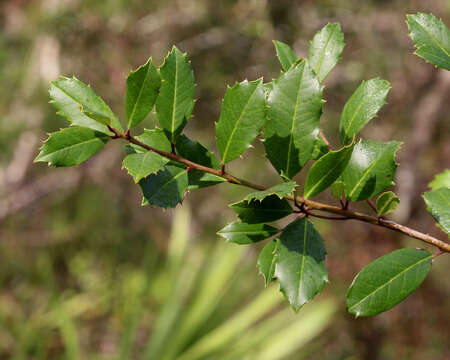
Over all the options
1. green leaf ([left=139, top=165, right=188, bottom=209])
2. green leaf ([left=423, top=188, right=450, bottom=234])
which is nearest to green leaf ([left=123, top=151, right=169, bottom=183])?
green leaf ([left=139, top=165, right=188, bottom=209])

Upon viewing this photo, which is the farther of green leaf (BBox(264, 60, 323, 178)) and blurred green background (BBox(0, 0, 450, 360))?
blurred green background (BBox(0, 0, 450, 360))

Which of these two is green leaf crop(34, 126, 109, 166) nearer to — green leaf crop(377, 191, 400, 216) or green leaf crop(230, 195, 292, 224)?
green leaf crop(230, 195, 292, 224)

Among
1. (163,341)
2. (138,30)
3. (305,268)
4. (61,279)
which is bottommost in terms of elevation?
(61,279)

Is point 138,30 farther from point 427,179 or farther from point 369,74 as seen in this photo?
point 427,179

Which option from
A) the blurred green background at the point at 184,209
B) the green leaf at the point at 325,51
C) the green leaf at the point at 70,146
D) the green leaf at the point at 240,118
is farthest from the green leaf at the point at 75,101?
the blurred green background at the point at 184,209

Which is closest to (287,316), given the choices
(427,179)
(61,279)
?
(427,179)

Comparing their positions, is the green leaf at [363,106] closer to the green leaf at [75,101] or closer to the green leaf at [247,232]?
the green leaf at [247,232]

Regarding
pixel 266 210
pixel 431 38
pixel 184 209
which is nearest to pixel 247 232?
pixel 266 210
